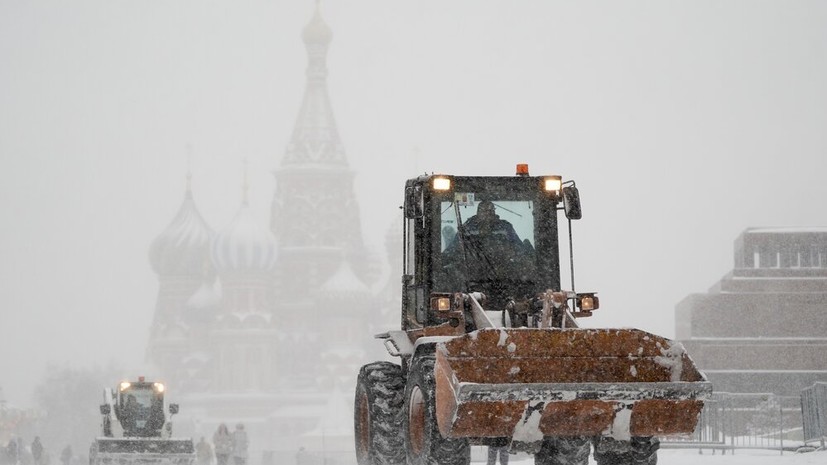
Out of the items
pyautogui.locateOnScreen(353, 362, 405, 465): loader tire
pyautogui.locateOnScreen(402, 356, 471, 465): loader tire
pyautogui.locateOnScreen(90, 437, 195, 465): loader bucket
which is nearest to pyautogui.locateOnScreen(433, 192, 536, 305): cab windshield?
pyautogui.locateOnScreen(353, 362, 405, 465): loader tire

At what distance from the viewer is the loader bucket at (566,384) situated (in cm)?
1056

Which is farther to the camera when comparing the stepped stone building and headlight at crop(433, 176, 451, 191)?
the stepped stone building

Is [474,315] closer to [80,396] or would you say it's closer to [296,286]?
[80,396]

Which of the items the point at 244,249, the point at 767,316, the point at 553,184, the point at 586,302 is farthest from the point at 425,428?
the point at 244,249

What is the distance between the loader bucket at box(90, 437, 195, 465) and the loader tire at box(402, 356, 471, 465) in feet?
41.8

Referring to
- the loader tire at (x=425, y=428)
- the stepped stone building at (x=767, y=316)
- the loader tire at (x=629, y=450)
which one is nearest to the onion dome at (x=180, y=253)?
the stepped stone building at (x=767, y=316)

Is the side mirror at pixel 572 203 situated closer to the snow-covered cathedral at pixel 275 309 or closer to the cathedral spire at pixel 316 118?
the snow-covered cathedral at pixel 275 309

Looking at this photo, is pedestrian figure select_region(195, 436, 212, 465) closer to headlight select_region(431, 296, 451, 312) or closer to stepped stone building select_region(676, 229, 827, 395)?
stepped stone building select_region(676, 229, 827, 395)

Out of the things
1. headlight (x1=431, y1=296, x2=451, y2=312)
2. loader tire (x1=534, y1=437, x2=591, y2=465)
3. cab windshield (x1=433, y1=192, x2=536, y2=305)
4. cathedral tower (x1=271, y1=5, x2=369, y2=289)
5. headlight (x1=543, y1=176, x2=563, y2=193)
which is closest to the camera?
loader tire (x1=534, y1=437, x2=591, y2=465)

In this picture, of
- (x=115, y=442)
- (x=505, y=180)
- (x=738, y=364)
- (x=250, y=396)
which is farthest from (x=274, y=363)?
(x=505, y=180)

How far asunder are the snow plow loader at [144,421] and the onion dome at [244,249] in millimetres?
111600

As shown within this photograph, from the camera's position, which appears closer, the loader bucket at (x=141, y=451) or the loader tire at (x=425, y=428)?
the loader tire at (x=425, y=428)

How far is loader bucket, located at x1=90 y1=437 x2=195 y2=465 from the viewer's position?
23547 mm

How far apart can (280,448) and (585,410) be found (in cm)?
11413
